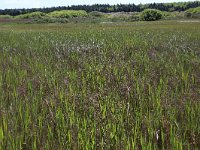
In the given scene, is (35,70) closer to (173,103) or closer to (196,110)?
(173,103)

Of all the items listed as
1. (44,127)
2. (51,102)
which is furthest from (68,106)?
(44,127)

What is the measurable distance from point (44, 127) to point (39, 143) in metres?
0.41

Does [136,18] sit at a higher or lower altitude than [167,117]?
lower

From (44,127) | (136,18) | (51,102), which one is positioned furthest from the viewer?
(136,18)

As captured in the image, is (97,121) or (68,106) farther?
(68,106)

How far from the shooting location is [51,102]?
523cm

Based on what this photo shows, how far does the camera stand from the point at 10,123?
4480 millimetres

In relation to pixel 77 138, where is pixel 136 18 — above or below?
below

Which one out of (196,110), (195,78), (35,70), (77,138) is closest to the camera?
(77,138)

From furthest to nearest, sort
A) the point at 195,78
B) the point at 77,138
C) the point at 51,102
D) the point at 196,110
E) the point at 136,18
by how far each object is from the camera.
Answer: the point at 136,18
the point at 195,78
the point at 51,102
the point at 196,110
the point at 77,138

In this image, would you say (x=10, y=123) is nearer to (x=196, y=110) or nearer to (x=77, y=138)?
(x=77, y=138)

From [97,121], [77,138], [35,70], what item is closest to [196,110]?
[97,121]

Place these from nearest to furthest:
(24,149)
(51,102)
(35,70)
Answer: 1. (24,149)
2. (51,102)
3. (35,70)

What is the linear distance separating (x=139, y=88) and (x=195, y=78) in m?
1.63
